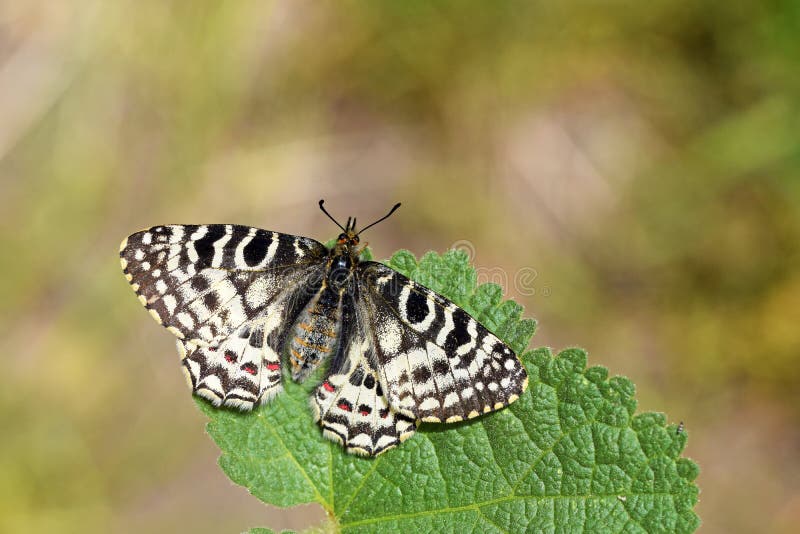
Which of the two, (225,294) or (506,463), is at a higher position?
(225,294)

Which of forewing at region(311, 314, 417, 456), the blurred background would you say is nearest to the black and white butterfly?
forewing at region(311, 314, 417, 456)

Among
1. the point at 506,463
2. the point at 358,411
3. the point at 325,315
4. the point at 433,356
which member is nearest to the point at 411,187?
the point at 325,315

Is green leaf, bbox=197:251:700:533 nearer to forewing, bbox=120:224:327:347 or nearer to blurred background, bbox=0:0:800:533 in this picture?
forewing, bbox=120:224:327:347

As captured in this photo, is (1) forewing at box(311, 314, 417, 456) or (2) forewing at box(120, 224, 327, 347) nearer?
(1) forewing at box(311, 314, 417, 456)

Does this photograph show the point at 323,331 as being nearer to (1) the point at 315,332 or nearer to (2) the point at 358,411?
(1) the point at 315,332

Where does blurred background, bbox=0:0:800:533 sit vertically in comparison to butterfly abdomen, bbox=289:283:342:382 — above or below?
above

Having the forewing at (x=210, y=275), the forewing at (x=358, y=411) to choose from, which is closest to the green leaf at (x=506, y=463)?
the forewing at (x=358, y=411)
